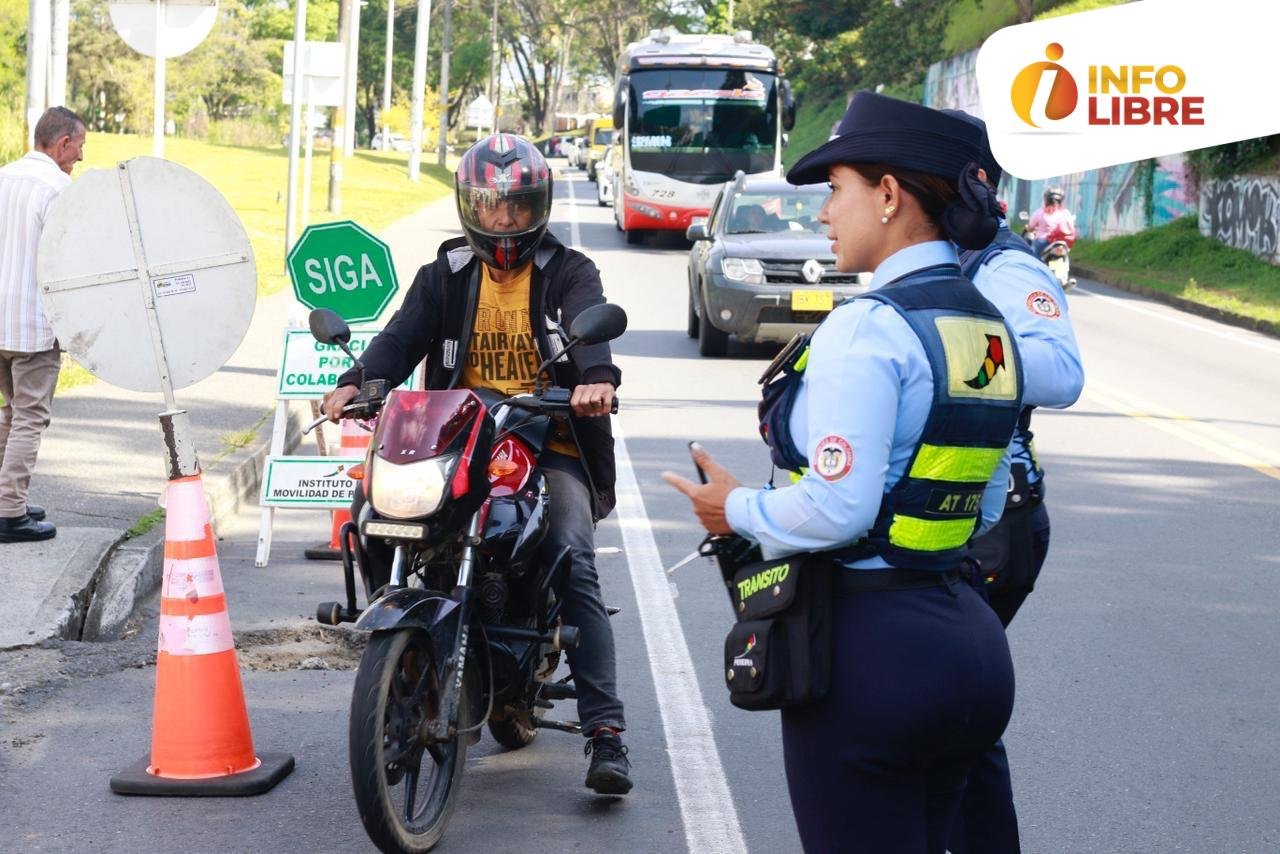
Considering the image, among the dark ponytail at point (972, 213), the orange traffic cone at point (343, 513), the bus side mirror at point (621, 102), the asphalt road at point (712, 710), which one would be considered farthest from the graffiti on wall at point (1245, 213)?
the dark ponytail at point (972, 213)

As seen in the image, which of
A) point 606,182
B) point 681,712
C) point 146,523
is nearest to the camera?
point 681,712

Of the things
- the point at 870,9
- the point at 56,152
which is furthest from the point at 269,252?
the point at 870,9

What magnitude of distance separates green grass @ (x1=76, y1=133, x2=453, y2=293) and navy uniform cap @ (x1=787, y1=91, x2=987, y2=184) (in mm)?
17080

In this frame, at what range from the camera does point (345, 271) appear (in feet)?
29.5

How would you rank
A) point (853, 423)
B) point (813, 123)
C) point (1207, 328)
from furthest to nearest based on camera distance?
point (813, 123) < point (1207, 328) < point (853, 423)

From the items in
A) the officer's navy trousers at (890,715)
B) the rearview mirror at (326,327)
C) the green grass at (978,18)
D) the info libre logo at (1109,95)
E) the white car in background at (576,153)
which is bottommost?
the officer's navy trousers at (890,715)

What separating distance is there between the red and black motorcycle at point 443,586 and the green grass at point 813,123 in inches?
2324

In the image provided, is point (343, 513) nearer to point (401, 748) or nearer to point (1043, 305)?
point (401, 748)

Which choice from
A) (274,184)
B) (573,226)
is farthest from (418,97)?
(573,226)

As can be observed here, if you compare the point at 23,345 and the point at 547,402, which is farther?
the point at 23,345

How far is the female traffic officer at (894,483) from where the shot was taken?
9.36 ft

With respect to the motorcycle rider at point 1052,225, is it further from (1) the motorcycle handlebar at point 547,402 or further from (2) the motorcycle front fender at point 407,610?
(2) the motorcycle front fender at point 407,610

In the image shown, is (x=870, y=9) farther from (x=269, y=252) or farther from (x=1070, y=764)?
(x=1070, y=764)

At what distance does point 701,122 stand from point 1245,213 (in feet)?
31.8
